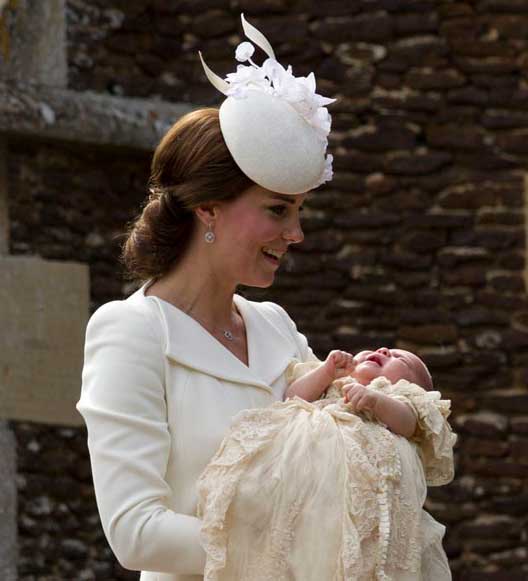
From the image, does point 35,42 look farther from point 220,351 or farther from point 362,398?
point 362,398

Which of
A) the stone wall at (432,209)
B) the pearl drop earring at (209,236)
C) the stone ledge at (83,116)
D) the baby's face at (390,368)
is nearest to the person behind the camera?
the pearl drop earring at (209,236)

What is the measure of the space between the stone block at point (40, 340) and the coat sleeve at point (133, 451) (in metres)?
3.29

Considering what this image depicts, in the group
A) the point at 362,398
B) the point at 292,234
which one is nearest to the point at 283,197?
the point at 292,234

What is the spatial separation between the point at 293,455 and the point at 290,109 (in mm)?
718

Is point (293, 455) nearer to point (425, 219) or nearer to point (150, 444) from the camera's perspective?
point (150, 444)

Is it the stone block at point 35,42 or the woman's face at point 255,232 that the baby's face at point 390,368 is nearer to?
the woman's face at point 255,232

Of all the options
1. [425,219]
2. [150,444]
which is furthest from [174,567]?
[425,219]

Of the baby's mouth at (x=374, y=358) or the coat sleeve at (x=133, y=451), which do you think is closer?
the coat sleeve at (x=133, y=451)

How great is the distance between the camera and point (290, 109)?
3213mm

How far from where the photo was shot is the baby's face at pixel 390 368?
331 cm

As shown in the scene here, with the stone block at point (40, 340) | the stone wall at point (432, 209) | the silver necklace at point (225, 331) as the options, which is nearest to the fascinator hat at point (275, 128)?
the silver necklace at point (225, 331)

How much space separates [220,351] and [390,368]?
0.39m

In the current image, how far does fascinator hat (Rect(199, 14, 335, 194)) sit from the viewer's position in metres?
3.11

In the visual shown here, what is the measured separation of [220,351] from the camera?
10.4 feet
